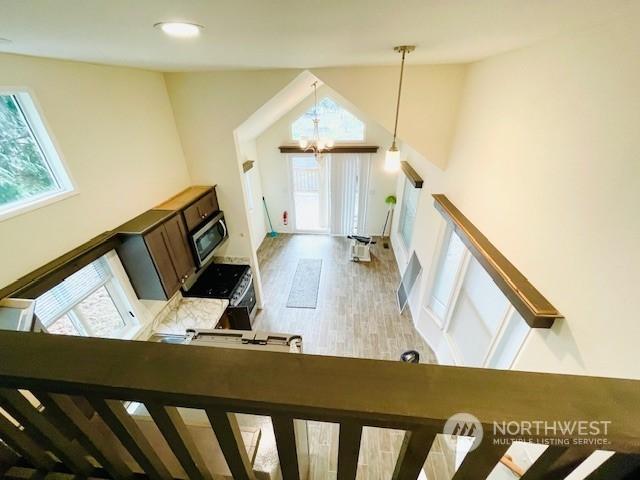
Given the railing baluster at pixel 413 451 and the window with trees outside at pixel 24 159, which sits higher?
the window with trees outside at pixel 24 159

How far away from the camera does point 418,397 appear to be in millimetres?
422

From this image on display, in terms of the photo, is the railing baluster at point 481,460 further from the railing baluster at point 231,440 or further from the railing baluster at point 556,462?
the railing baluster at point 231,440

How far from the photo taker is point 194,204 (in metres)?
3.20

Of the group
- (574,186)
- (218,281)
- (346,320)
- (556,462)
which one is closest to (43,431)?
(556,462)

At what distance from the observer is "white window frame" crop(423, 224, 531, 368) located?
84.4 inches

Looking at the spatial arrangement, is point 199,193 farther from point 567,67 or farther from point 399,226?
point 399,226

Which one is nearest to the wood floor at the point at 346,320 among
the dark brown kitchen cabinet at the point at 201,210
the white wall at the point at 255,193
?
the white wall at the point at 255,193

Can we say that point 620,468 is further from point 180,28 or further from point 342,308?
point 342,308

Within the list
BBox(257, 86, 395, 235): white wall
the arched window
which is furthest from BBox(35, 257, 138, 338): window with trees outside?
the arched window

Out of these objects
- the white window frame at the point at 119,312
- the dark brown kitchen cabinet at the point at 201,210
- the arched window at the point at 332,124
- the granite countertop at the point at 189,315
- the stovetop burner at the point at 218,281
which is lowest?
the granite countertop at the point at 189,315

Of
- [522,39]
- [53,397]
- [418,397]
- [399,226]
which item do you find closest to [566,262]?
[522,39]

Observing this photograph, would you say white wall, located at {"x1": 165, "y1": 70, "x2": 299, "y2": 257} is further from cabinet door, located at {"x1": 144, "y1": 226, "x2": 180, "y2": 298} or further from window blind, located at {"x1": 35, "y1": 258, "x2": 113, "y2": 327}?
window blind, located at {"x1": 35, "y1": 258, "x2": 113, "y2": 327}

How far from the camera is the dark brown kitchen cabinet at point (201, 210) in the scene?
3.12 m

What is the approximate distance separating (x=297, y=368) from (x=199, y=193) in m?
3.37
